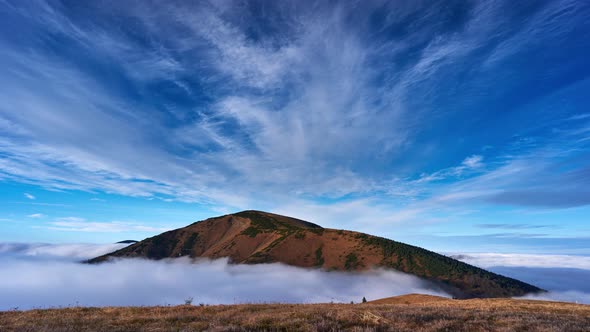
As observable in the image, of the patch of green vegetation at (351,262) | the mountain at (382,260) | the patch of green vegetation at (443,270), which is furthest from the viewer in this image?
the patch of green vegetation at (351,262)

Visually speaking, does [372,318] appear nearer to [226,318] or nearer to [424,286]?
[226,318]

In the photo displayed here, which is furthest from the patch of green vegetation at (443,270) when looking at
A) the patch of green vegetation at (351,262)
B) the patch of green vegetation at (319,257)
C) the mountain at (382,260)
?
the patch of green vegetation at (319,257)

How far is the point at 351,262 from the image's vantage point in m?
172

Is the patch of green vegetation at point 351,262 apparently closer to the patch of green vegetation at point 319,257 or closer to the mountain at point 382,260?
the mountain at point 382,260

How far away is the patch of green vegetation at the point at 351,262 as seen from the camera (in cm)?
16886

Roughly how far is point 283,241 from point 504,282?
131199mm

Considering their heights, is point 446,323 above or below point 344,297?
above

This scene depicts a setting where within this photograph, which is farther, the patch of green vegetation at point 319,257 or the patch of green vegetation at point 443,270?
the patch of green vegetation at point 319,257

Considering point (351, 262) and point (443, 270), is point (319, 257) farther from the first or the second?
point (443, 270)

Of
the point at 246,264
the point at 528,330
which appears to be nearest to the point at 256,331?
the point at 528,330

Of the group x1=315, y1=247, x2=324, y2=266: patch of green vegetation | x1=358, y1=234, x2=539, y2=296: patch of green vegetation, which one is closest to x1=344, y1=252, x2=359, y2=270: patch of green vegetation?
x1=358, y1=234, x2=539, y2=296: patch of green vegetation

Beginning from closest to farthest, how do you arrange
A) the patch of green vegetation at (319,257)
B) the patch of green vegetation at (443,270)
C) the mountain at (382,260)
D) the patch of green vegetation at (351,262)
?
the patch of green vegetation at (443,270), the mountain at (382,260), the patch of green vegetation at (351,262), the patch of green vegetation at (319,257)

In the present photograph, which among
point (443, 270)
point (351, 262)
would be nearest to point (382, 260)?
point (351, 262)

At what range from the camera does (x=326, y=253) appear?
7229 inches
